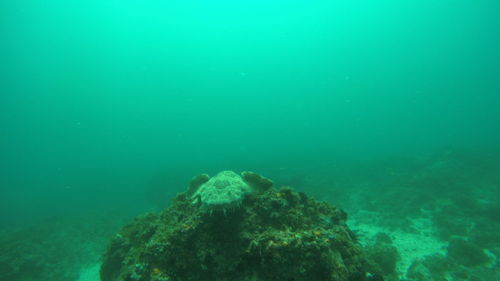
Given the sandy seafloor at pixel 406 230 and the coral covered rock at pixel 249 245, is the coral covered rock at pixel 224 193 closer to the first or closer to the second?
the coral covered rock at pixel 249 245

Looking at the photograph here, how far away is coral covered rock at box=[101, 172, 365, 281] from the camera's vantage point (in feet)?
15.2

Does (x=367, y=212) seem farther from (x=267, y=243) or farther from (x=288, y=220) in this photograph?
(x=267, y=243)

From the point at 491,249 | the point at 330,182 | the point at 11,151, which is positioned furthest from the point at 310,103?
the point at 11,151

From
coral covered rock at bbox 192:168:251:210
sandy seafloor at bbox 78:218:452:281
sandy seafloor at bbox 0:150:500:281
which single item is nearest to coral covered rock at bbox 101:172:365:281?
coral covered rock at bbox 192:168:251:210

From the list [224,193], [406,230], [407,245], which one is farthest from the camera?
[406,230]

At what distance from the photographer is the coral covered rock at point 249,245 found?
15.2 feet

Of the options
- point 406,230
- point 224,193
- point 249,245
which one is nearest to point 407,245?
point 406,230

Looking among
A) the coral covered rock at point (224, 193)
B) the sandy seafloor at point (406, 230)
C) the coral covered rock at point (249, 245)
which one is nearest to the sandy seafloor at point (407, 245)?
the sandy seafloor at point (406, 230)

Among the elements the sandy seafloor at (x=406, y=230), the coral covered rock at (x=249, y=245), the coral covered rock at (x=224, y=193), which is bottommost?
the sandy seafloor at (x=406, y=230)

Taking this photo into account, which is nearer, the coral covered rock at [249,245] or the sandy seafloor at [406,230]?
the coral covered rock at [249,245]

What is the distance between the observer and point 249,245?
16.8ft

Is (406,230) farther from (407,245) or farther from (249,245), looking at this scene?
(249,245)

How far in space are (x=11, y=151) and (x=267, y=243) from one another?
715 feet

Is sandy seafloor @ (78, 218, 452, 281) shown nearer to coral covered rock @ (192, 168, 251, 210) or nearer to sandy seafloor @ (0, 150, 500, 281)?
sandy seafloor @ (0, 150, 500, 281)
